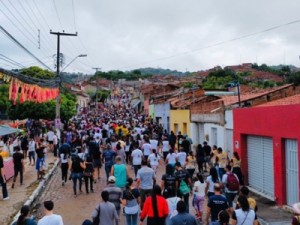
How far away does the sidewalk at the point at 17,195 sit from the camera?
13.1 metres

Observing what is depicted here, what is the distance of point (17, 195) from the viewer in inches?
623

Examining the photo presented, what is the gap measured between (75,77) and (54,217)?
542ft

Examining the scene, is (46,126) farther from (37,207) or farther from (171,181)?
(171,181)

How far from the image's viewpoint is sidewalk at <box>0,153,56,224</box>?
1309cm

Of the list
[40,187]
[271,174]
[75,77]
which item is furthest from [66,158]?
[75,77]

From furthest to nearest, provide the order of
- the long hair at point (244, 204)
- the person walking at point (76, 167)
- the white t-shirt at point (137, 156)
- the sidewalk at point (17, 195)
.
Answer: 1. the white t-shirt at point (137, 156)
2. the person walking at point (76, 167)
3. the sidewalk at point (17, 195)
4. the long hair at point (244, 204)

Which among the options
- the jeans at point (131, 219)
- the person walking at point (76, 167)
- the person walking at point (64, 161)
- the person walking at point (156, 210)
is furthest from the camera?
the person walking at point (64, 161)

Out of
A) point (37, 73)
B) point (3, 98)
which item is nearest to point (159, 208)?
point (3, 98)

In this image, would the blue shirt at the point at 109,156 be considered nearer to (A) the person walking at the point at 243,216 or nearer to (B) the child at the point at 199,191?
(B) the child at the point at 199,191

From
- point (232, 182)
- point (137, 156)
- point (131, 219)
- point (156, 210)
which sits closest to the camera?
point (156, 210)

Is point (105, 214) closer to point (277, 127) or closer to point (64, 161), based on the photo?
point (277, 127)

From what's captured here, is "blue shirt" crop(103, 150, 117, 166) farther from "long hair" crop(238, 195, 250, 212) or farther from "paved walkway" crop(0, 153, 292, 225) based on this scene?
"long hair" crop(238, 195, 250, 212)

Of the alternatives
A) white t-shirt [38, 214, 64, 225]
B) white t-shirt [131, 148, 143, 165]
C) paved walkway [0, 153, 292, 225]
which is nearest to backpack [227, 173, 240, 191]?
paved walkway [0, 153, 292, 225]

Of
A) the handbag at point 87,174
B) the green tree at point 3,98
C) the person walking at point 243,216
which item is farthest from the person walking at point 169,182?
the green tree at point 3,98
